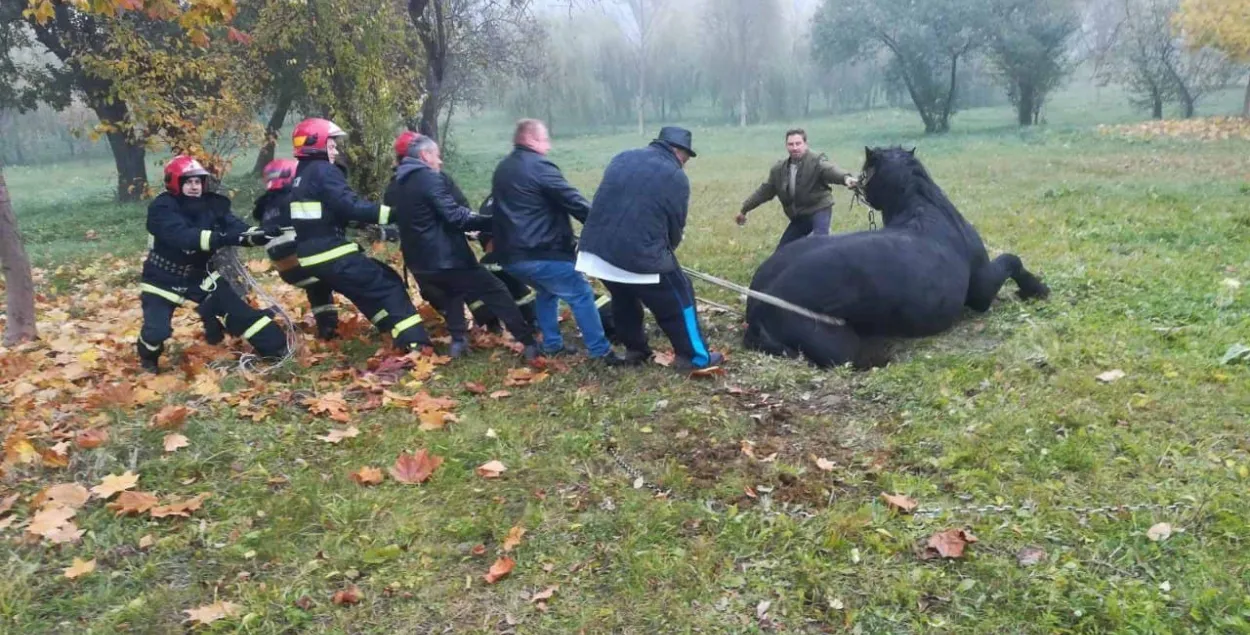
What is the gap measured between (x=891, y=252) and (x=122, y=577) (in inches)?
208

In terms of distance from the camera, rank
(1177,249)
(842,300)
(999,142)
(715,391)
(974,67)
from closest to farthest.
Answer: (715,391) → (842,300) → (1177,249) → (999,142) → (974,67)

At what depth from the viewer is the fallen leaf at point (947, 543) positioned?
3688 mm

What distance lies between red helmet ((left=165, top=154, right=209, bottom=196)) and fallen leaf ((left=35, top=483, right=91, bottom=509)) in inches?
108

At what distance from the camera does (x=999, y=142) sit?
81.3ft

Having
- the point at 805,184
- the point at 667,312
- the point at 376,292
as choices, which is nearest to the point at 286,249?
the point at 376,292

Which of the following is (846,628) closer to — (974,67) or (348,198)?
(348,198)

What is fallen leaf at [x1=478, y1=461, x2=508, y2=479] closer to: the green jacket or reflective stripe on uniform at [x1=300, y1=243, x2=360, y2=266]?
reflective stripe on uniform at [x1=300, y1=243, x2=360, y2=266]

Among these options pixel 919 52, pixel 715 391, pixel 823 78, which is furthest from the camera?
pixel 823 78

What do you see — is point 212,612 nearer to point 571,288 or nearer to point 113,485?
point 113,485

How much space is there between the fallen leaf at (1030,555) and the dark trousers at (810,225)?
187 inches

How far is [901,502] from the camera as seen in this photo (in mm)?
4086

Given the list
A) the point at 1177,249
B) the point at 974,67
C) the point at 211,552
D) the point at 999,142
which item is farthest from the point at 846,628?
the point at 974,67

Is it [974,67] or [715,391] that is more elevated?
[974,67]

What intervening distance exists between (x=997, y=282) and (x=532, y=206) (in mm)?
3891
